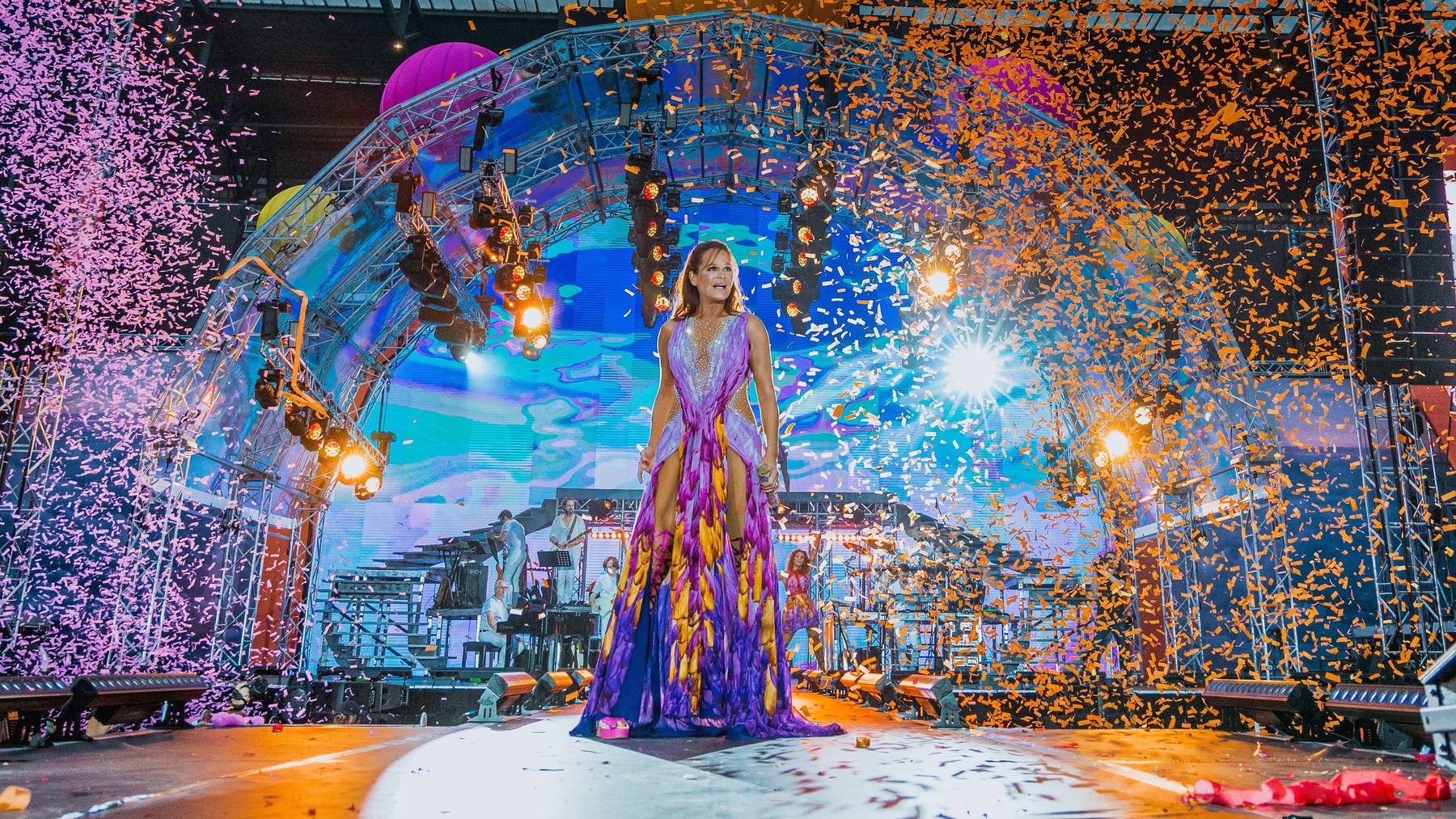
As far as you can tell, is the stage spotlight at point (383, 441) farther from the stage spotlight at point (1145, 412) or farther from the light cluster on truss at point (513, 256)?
the stage spotlight at point (1145, 412)

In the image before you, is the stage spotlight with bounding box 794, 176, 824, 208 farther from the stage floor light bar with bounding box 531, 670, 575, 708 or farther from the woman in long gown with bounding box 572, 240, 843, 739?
the woman in long gown with bounding box 572, 240, 843, 739

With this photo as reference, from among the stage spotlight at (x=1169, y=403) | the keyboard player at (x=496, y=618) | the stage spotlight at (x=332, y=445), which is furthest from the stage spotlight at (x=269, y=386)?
the stage spotlight at (x=1169, y=403)

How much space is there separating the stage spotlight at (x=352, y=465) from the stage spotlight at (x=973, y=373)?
832cm

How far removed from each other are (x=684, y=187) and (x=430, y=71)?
3624mm

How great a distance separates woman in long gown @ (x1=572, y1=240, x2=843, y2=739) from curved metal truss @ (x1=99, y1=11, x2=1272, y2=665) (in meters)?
7.53

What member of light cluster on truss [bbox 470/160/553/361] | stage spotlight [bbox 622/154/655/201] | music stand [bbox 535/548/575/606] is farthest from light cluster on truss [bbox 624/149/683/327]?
music stand [bbox 535/548/575/606]

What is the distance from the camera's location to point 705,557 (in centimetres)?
368

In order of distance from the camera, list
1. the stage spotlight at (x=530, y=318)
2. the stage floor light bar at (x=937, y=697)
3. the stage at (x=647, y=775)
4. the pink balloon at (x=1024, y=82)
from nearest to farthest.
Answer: the stage at (x=647, y=775)
the stage floor light bar at (x=937, y=697)
the pink balloon at (x=1024, y=82)
the stage spotlight at (x=530, y=318)

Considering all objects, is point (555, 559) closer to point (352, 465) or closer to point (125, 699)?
point (352, 465)

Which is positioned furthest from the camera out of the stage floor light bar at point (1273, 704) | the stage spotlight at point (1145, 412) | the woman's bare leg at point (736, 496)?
the stage spotlight at point (1145, 412)

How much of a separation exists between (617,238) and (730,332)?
36.8 feet

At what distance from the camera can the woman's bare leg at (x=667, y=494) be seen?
376cm

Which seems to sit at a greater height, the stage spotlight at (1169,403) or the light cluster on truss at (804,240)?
the light cluster on truss at (804,240)

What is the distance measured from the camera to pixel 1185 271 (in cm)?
998
